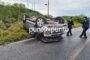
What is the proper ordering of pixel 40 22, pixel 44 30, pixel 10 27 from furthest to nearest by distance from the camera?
pixel 10 27 < pixel 40 22 < pixel 44 30

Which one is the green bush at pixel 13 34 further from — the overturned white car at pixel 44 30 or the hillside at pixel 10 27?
the overturned white car at pixel 44 30

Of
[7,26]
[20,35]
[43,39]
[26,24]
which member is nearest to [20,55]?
[43,39]

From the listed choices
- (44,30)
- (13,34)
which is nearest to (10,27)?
(13,34)

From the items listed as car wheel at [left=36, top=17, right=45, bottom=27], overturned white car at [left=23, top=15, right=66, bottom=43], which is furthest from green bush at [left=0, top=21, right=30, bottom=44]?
car wheel at [left=36, top=17, right=45, bottom=27]

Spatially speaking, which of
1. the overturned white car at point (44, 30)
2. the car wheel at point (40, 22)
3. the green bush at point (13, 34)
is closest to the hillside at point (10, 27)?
the green bush at point (13, 34)

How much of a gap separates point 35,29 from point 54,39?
151cm

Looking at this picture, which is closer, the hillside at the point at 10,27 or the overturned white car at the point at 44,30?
the overturned white car at the point at 44,30

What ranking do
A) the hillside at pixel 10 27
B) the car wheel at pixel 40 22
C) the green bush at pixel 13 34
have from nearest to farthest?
the green bush at pixel 13 34 < the hillside at pixel 10 27 < the car wheel at pixel 40 22

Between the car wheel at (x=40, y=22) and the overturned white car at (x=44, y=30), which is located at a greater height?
the car wheel at (x=40, y=22)

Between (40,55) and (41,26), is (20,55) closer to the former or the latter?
(40,55)

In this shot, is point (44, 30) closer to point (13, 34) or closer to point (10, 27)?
point (13, 34)

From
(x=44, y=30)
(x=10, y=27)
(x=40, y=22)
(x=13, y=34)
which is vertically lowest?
(x=13, y=34)

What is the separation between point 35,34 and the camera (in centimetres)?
2069

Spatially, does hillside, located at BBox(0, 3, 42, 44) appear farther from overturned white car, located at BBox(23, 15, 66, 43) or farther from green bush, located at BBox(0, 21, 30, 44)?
overturned white car, located at BBox(23, 15, 66, 43)
